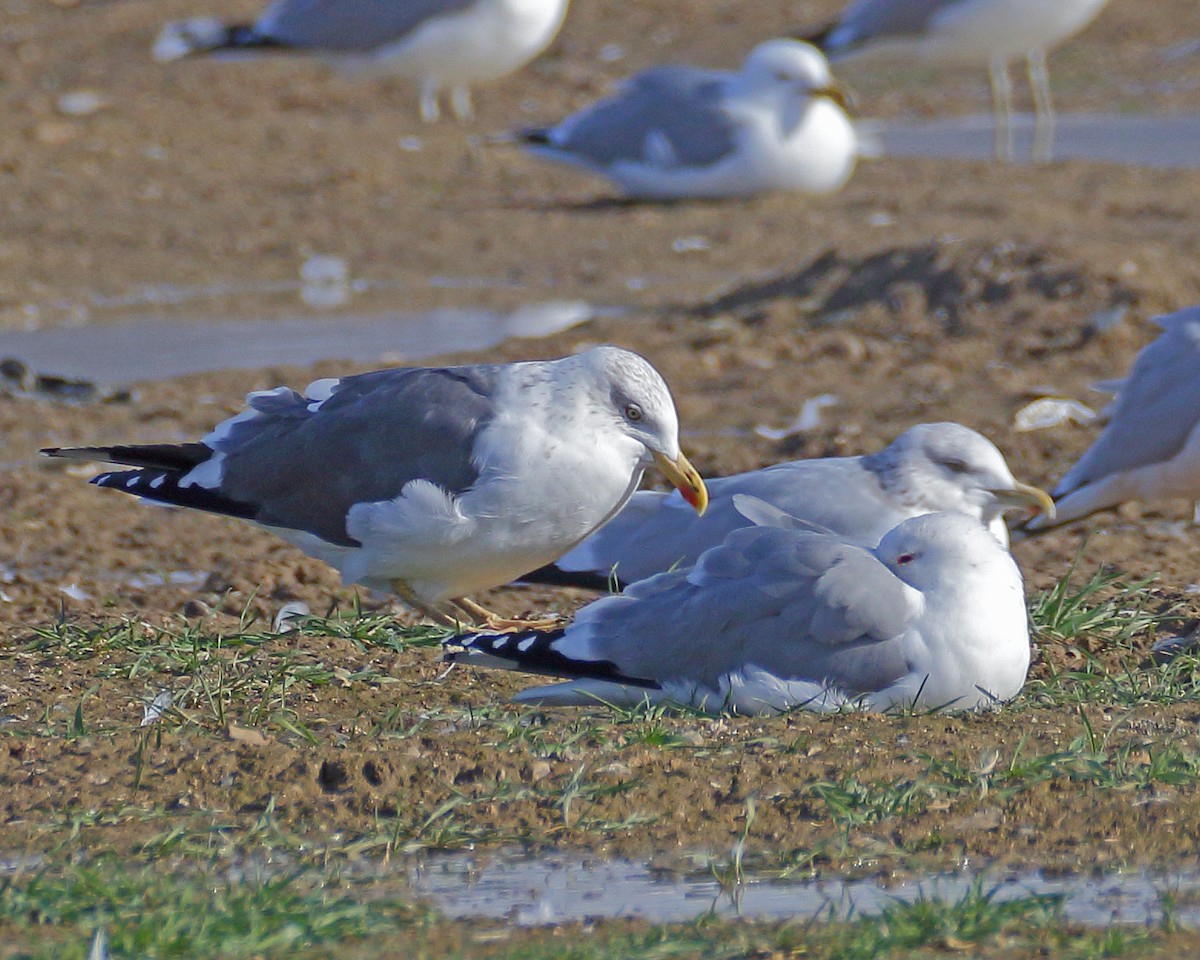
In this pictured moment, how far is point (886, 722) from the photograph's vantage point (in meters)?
4.22

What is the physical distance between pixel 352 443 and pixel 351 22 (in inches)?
476

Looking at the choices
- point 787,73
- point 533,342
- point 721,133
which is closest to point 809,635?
point 533,342

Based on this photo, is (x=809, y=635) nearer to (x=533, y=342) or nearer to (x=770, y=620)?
(x=770, y=620)

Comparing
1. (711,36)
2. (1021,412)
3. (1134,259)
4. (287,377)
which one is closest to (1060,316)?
(1134,259)

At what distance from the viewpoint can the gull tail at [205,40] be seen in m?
16.9

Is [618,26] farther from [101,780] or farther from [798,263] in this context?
[101,780]

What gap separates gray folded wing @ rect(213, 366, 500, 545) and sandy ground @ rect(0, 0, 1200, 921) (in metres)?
0.37

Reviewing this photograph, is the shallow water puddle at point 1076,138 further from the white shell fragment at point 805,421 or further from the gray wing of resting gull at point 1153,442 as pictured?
the gray wing of resting gull at point 1153,442

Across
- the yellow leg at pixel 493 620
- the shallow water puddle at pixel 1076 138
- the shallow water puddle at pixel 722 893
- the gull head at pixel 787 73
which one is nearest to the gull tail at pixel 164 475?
the yellow leg at pixel 493 620

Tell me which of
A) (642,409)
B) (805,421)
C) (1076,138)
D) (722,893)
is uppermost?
(642,409)

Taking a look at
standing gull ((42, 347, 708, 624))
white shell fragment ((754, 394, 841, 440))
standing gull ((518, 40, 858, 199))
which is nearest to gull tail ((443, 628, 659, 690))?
standing gull ((42, 347, 708, 624))

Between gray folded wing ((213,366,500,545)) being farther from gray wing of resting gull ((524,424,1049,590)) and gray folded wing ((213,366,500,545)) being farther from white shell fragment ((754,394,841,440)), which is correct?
white shell fragment ((754,394,841,440))

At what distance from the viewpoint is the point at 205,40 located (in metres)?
17.6

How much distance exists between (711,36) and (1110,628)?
55.8ft
